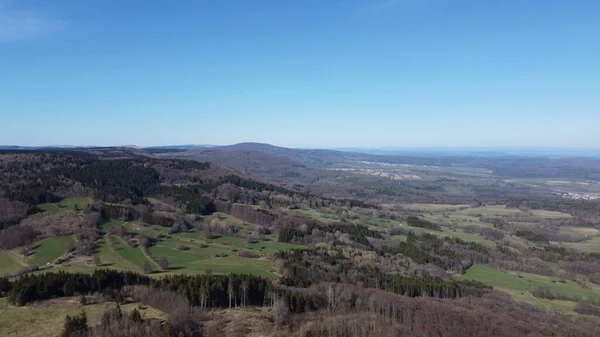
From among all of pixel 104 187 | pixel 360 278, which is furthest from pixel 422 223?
pixel 104 187

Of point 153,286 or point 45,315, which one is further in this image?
point 153,286

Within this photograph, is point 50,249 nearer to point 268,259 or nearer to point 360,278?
point 268,259

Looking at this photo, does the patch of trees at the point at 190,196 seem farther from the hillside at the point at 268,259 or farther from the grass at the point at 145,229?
the grass at the point at 145,229

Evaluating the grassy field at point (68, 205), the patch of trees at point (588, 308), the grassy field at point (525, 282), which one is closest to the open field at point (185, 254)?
the grassy field at point (68, 205)

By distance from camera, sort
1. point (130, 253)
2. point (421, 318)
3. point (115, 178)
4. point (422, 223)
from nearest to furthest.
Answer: point (421, 318)
point (130, 253)
point (422, 223)
point (115, 178)

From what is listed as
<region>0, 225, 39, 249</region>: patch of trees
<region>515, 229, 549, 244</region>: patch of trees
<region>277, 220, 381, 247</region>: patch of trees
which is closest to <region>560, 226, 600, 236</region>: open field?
<region>515, 229, 549, 244</region>: patch of trees

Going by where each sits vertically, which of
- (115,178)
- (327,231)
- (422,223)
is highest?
(115,178)
